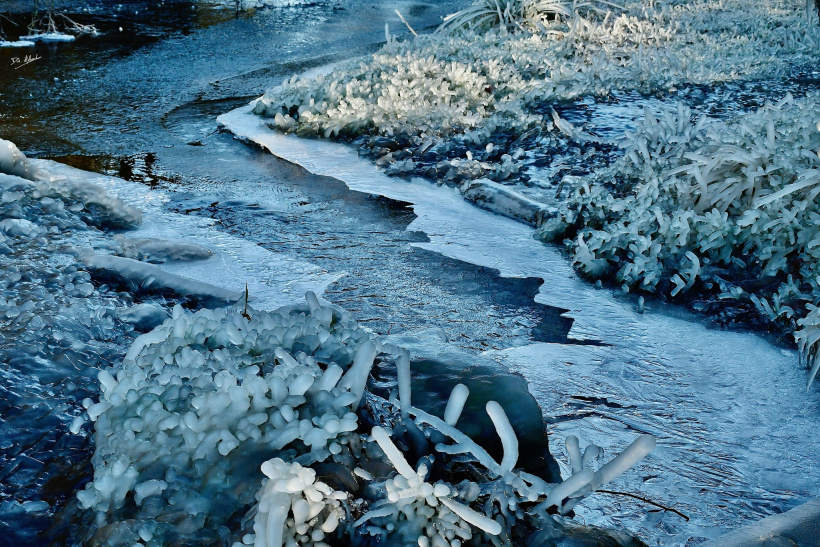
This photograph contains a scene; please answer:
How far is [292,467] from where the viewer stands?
66.4 inches

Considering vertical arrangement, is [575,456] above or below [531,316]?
above

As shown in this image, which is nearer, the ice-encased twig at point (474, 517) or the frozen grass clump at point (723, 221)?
the ice-encased twig at point (474, 517)

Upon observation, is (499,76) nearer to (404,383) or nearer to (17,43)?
(17,43)

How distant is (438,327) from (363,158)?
117 inches

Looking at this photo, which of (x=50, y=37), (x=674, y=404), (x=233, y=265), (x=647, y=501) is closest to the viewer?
(x=647, y=501)

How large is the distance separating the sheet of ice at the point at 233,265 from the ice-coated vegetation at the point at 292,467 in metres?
1.39

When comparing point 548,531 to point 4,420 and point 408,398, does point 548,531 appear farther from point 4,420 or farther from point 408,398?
point 4,420

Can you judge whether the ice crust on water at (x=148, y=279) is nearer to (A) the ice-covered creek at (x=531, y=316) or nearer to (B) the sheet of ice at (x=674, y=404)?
(A) the ice-covered creek at (x=531, y=316)

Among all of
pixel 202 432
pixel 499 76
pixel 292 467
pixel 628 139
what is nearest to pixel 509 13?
pixel 499 76

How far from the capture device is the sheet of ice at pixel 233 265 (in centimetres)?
359

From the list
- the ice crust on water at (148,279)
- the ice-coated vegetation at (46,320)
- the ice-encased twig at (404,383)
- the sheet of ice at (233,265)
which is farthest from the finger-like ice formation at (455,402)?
the ice crust on water at (148,279)

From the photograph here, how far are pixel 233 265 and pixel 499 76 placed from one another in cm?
463

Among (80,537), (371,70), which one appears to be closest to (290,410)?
(80,537)

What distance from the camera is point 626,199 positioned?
168 inches
